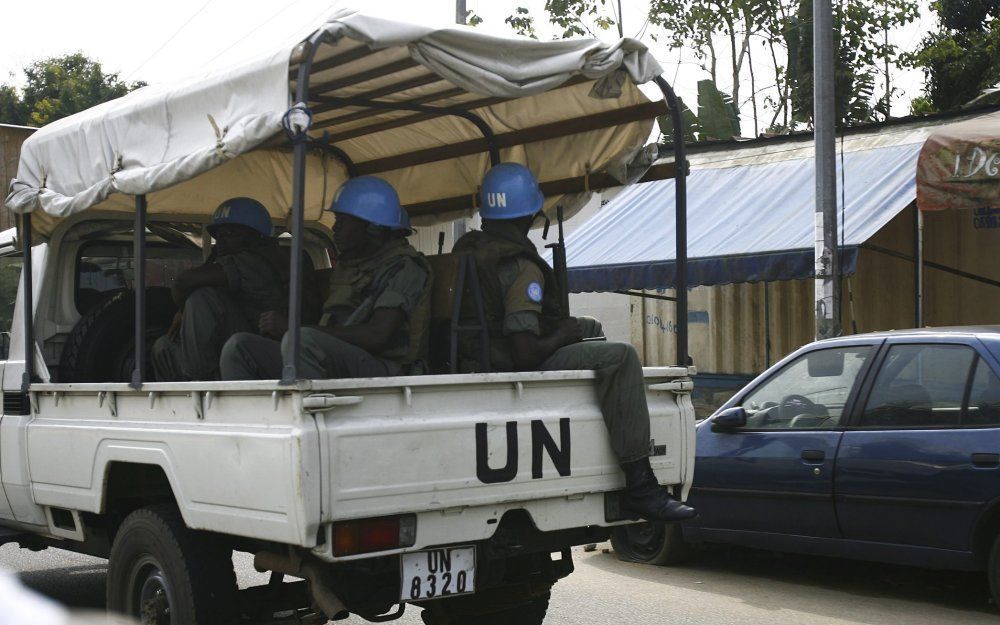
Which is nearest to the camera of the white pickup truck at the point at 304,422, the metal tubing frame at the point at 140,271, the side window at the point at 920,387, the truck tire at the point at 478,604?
the white pickup truck at the point at 304,422

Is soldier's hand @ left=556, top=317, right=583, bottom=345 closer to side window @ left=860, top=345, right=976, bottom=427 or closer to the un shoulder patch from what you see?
the un shoulder patch

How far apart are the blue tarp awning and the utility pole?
31 centimetres

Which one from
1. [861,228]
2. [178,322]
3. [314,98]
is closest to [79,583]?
[178,322]

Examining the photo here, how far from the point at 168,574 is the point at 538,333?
5.97 feet

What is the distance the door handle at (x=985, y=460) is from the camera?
6.09 metres

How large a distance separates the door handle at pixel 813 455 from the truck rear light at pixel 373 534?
3.31m

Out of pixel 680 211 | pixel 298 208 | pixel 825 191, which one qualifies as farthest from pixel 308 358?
pixel 825 191

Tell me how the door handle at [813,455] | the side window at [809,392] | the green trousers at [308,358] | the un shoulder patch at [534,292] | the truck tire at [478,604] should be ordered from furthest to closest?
the side window at [809,392], the door handle at [813,455], the un shoulder patch at [534,292], the truck tire at [478,604], the green trousers at [308,358]

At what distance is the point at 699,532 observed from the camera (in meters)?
7.54

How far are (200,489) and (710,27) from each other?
21.2 metres

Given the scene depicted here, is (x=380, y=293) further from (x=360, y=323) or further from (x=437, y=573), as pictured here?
(x=437, y=573)

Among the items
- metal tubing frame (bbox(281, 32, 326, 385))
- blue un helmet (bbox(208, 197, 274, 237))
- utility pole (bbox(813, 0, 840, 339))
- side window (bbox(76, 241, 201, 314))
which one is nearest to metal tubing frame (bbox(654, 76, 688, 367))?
metal tubing frame (bbox(281, 32, 326, 385))

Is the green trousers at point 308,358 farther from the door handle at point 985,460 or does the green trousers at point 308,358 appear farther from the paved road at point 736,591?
the door handle at point 985,460

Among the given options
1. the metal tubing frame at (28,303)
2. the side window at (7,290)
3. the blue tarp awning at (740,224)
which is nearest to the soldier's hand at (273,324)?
the metal tubing frame at (28,303)
